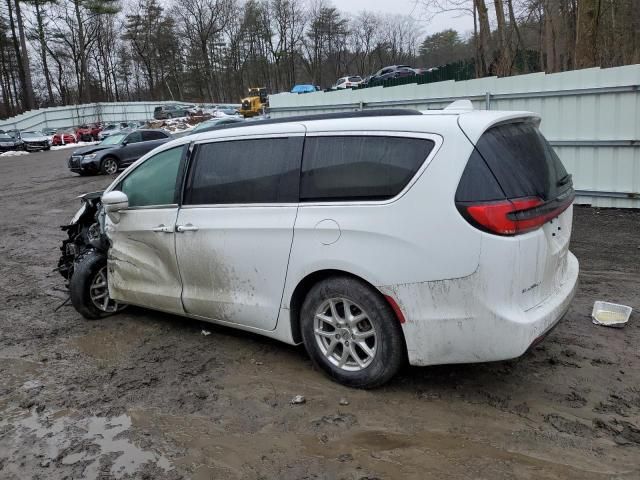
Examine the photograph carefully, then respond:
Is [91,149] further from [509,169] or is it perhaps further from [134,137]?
[509,169]

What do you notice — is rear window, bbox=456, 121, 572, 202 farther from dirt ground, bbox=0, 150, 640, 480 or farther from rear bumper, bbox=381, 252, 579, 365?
dirt ground, bbox=0, 150, 640, 480

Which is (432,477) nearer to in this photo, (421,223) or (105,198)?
(421,223)

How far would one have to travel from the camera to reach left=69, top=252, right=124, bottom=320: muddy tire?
5465mm

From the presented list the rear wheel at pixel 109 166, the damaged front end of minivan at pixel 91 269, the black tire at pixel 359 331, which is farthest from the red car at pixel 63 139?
the black tire at pixel 359 331

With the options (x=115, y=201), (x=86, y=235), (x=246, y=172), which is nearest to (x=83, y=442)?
(x=246, y=172)

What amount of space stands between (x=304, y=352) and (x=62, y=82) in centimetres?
7531

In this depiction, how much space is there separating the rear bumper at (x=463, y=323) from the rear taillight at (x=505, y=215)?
294mm

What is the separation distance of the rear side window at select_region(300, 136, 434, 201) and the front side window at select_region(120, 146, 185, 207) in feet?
4.49

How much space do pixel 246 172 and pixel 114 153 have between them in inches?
703

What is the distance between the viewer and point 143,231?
4.88m

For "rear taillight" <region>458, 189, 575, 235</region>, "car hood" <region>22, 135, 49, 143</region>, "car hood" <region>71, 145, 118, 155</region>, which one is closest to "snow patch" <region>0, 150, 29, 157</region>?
"car hood" <region>22, 135, 49, 143</region>

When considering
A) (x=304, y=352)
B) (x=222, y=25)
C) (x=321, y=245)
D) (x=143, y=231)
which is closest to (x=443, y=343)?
(x=321, y=245)

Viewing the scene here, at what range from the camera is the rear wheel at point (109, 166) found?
20.3m

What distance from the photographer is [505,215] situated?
10.3 ft
